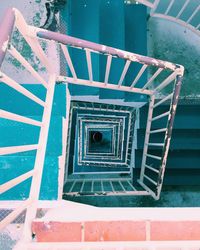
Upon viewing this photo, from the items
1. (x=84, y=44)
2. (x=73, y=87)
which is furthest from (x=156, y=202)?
(x=84, y=44)

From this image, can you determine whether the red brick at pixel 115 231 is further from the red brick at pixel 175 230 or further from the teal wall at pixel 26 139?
the teal wall at pixel 26 139

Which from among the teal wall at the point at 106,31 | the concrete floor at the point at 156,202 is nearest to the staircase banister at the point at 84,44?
the teal wall at the point at 106,31

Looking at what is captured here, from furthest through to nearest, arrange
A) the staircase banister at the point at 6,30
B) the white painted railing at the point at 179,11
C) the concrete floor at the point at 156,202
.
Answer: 1. the concrete floor at the point at 156,202
2. the white painted railing at the point at 179,11
3. the staircase banister at the point at 6,30

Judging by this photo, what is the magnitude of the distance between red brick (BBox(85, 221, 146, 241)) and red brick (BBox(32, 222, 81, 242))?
0.19 feet

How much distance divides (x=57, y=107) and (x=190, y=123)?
7.00 ft

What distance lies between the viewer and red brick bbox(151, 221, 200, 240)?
1.53m

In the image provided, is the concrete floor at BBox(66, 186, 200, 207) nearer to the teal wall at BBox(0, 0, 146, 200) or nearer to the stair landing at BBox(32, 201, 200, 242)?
the teal wall at BBox(0, 0, 146, 200)

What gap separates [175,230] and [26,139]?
6.48 ft

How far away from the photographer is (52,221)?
1.52 meters

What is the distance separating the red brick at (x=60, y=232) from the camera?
151cm

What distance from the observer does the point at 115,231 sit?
1.53 metres

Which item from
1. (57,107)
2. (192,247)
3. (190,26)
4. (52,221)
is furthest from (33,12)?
(192,247)

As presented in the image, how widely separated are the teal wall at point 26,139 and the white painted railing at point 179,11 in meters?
2.05

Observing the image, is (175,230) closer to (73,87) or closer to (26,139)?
(26,139)
